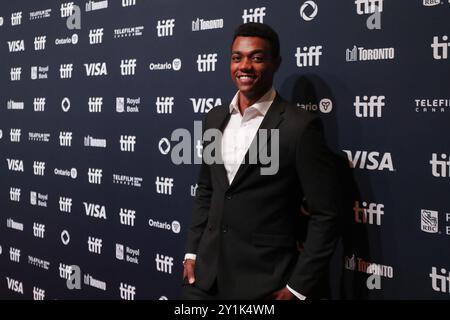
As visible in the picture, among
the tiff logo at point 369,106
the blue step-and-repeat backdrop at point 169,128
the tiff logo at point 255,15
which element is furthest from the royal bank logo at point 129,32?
the tiff logo at point 369,106

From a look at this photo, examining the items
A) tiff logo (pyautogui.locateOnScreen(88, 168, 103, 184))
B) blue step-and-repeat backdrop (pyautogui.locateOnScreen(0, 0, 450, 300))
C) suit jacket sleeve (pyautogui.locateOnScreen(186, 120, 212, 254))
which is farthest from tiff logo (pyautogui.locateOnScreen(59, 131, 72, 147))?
suit jacket sleeve (pyautogui.locateOnScreen(186, 120, 212, 254))

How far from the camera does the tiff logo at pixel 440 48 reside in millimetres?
1761

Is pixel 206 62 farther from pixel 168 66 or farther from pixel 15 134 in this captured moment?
pixel 15 134

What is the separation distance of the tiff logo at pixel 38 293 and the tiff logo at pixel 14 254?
32 centimetres

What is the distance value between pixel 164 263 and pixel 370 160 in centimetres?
135

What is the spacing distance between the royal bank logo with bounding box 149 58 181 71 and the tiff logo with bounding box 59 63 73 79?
797 millimetres

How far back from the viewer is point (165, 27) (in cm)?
268

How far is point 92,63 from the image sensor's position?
311 centimetres

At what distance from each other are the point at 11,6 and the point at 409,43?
122 inches

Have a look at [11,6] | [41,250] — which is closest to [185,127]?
[41,250]

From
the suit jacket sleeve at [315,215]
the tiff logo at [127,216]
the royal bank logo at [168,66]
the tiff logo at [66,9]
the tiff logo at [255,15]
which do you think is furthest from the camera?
the tiff logo at [66,9]

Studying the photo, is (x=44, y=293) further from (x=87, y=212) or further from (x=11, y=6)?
(x=11, y=6)

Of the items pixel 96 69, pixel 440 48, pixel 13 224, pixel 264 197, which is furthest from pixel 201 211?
pixel 13 224

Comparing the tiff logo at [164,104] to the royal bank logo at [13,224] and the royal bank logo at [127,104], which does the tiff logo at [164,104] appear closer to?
the royal bank logo at [127,104]
